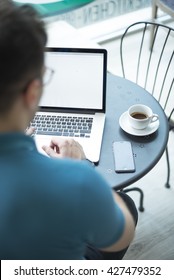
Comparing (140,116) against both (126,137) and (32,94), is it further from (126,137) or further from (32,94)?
(32,94)

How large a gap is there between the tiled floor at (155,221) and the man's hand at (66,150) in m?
0.79

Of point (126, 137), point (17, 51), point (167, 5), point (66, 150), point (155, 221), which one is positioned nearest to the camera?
point (17, 51)

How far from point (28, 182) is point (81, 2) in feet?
4.57

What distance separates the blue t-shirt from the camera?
0.65 meters

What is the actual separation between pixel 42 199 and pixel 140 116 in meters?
0.69

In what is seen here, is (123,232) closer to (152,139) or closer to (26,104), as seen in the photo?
(26,104)

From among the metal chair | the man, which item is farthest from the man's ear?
the metal chair

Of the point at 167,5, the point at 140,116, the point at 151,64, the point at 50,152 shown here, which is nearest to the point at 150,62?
the point at 151,64

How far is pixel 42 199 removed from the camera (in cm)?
65

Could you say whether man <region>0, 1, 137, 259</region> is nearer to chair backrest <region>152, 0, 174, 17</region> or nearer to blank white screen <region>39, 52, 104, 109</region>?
blank white screen <region>39, 52, 104, 109</region>

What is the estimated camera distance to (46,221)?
26.5 inches

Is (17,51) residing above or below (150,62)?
above
